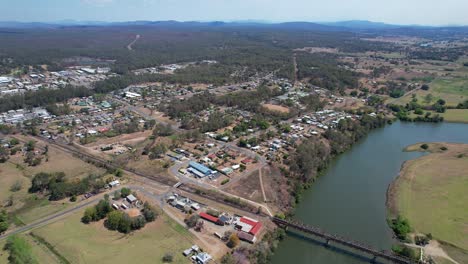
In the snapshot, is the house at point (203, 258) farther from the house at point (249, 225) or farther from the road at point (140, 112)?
the road at point (140, 112)

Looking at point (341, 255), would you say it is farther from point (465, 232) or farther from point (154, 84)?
point (154, 84)

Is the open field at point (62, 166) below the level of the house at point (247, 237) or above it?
above

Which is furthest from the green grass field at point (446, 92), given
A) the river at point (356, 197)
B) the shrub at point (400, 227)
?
the shrub at point (400, 227)

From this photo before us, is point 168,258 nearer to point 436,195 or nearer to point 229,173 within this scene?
point 229,173

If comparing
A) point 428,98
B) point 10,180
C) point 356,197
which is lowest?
point 356,197

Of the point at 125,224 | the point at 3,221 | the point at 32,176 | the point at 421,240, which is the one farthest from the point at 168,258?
the point at 32,176

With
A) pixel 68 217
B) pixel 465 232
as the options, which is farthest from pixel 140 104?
pixel 465 232

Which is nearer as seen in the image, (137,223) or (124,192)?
(137,223)
